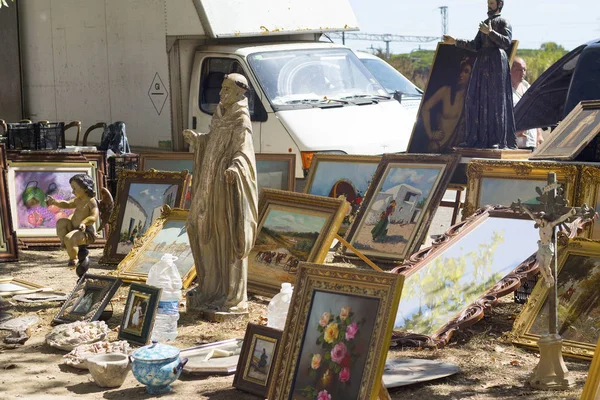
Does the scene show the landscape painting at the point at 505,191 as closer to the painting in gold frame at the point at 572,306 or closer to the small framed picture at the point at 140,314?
the painting in gold frame at the point at 572,306

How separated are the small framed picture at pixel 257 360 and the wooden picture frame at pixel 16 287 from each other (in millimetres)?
3696

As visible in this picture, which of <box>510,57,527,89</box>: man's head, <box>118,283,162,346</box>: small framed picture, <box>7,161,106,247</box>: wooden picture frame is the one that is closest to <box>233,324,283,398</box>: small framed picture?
<box>118,283,162,346</box>: small framed picture

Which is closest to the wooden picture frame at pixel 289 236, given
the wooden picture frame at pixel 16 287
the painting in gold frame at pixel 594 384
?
the wooden picture frame at pixel 16 287

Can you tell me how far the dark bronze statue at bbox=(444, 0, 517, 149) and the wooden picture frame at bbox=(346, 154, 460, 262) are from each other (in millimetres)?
517

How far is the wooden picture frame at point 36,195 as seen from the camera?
1254 cm

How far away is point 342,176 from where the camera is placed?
12.2 metres

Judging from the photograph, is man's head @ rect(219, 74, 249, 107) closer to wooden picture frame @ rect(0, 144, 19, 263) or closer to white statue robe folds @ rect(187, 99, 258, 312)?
white statue robe folds @ rect(187, 99, 258, 312)

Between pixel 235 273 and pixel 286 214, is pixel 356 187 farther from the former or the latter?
pixel 235 273

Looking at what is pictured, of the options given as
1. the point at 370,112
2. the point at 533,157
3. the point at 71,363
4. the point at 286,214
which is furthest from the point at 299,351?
the point at 370,112

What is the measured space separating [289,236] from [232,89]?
1.89m

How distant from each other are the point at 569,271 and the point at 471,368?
1.33 meters

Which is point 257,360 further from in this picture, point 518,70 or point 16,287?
point 518,70

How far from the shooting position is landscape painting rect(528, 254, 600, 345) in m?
7.49

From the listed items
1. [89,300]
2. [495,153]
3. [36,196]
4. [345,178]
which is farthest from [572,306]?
[36,196]
